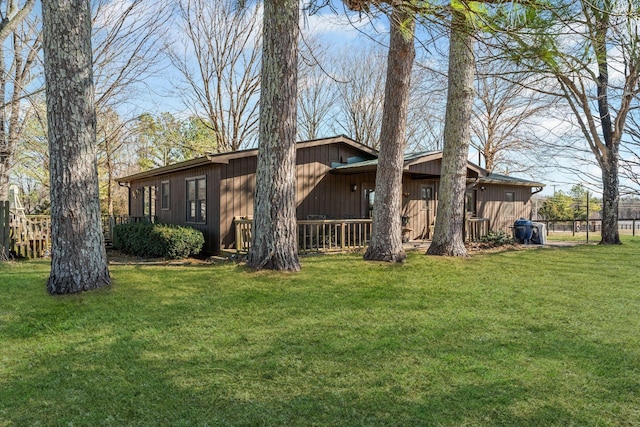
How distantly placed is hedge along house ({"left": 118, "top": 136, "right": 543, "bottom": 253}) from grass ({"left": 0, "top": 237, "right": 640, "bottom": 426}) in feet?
15.3

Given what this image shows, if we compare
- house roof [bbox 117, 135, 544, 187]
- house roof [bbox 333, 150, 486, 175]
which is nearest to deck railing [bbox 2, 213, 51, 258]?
house roof [bbox 117, 135, 544, 187]

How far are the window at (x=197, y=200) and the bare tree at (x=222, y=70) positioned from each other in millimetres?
9998

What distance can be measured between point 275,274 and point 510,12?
4496mm

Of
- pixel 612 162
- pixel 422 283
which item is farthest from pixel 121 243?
pixel 612 162

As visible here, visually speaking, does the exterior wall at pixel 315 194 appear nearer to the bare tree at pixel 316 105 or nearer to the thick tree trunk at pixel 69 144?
the thick tree trunk at pixel 69 144

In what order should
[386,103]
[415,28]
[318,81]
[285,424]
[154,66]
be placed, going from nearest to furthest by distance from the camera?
[285,424] < [415,28] < [386,103] < [154,66] < [318,81]

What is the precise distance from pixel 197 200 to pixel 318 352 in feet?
30.9

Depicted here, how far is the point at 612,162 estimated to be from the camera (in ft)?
43.0

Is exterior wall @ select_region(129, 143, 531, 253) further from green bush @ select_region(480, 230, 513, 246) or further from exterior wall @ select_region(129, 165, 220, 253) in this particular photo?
green bush @ select_region(480, 230, 513, 246)

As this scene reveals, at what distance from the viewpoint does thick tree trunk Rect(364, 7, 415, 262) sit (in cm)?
795

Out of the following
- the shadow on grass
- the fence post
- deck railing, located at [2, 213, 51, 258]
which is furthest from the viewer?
deck railing, located at [2, 213, 51, 258]

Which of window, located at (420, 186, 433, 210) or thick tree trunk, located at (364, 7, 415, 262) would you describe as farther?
window, located at (420, 186, 433, 210)

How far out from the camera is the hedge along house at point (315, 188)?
10.7 metres

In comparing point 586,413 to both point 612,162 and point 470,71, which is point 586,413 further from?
point 612,162
